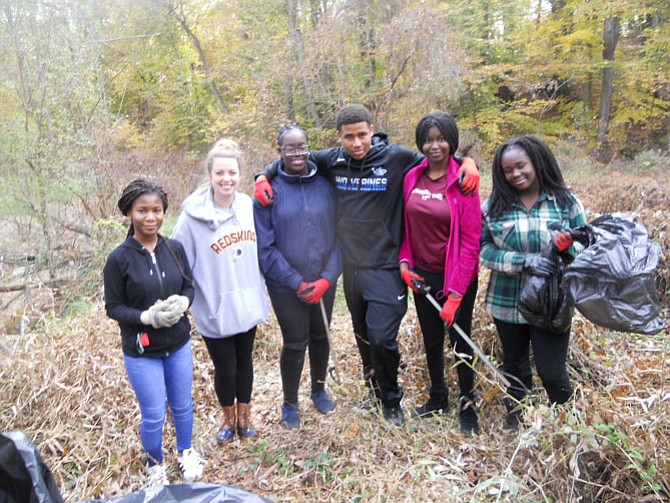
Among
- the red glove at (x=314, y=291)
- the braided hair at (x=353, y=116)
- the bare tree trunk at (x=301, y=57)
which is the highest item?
the bare tree trunk at (x=301, y=57)

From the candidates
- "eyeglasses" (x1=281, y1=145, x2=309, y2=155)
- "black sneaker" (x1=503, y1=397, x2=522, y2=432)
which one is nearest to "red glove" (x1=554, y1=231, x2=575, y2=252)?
"black sneaker" (x1=503, y1=397, x2=522, y2=432)

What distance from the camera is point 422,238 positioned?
3070mm

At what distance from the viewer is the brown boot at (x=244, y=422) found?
3.43 m

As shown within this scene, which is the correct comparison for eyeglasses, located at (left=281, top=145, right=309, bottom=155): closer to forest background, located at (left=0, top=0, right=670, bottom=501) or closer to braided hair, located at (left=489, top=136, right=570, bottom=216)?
braided hair, located at (left=489, top=136, right=570, bottom=216)

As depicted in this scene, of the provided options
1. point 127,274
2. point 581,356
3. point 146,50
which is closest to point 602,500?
point 581,356

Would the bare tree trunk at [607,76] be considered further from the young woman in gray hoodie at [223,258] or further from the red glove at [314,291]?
the young woman in gray hoodie at [223,258]

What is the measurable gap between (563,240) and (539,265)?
0.17 m

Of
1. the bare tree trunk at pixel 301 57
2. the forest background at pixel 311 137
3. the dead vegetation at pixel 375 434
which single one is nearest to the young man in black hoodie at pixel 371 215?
the dead vegetation at pixel 375 434

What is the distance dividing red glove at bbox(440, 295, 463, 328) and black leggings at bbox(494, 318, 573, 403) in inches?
10.1

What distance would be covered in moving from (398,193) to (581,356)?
6.12ft

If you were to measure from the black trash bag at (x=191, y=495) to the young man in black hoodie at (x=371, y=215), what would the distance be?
1442 mm

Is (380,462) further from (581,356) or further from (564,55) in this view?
(564,55)

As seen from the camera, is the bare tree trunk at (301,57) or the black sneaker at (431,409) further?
the bare tree trunk at (301,57)

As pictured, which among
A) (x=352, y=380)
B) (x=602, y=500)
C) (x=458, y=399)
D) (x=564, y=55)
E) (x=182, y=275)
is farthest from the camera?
(x=564, y=55)
